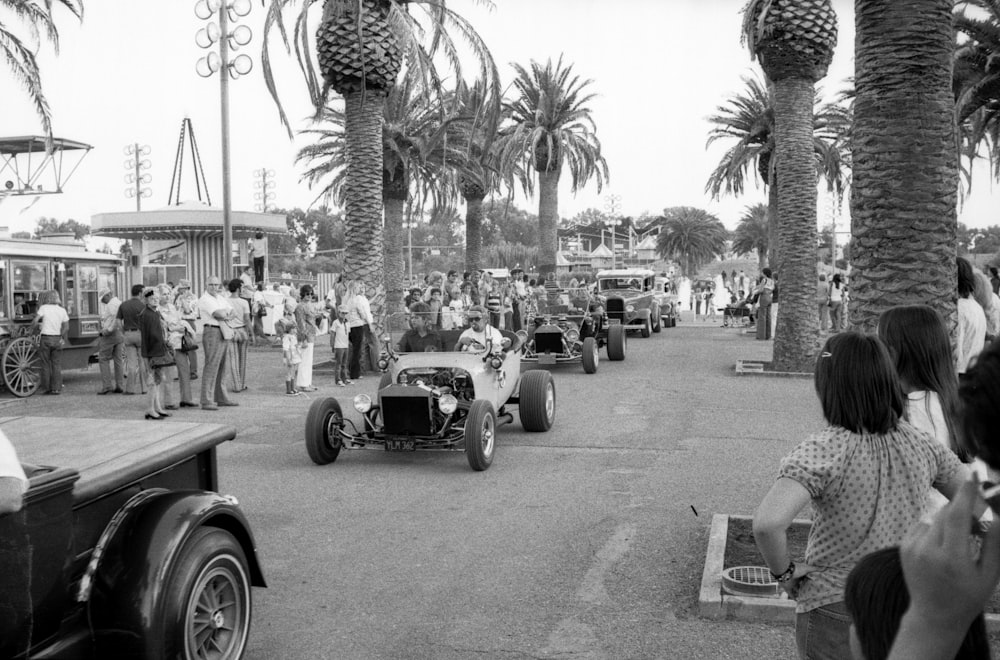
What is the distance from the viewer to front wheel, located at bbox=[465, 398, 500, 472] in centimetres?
882

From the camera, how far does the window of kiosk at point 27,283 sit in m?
15.6

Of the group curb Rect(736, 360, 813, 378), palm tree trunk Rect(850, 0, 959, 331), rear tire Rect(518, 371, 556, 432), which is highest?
palm tree trunk Rect(850, 0, 959, 331)

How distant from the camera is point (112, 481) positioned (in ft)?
11.8

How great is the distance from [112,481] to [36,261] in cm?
1420

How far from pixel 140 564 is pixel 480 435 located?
543cm

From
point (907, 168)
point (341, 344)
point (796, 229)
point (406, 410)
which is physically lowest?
point (406, 410)

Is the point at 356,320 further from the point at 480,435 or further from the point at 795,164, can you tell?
the point at 795,164

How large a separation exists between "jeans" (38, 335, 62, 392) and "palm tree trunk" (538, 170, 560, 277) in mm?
19672

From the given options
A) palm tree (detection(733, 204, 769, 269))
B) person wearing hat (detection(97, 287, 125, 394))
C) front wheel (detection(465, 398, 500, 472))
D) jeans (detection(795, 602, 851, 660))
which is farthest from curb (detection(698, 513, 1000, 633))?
palm tree (detection(733, 204, 769, 269))

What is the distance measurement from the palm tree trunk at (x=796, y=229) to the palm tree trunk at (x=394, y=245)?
1387cm

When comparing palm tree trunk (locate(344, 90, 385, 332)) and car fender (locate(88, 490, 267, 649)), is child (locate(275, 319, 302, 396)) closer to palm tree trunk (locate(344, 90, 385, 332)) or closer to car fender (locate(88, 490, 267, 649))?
palm tree trunk (locate(344, 90, 385, 332))

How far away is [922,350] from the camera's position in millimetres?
3293

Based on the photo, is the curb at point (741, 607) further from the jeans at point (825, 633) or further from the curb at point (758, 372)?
the curb at point (758, 372)

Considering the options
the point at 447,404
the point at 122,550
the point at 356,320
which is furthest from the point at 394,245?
the point at 122,550
